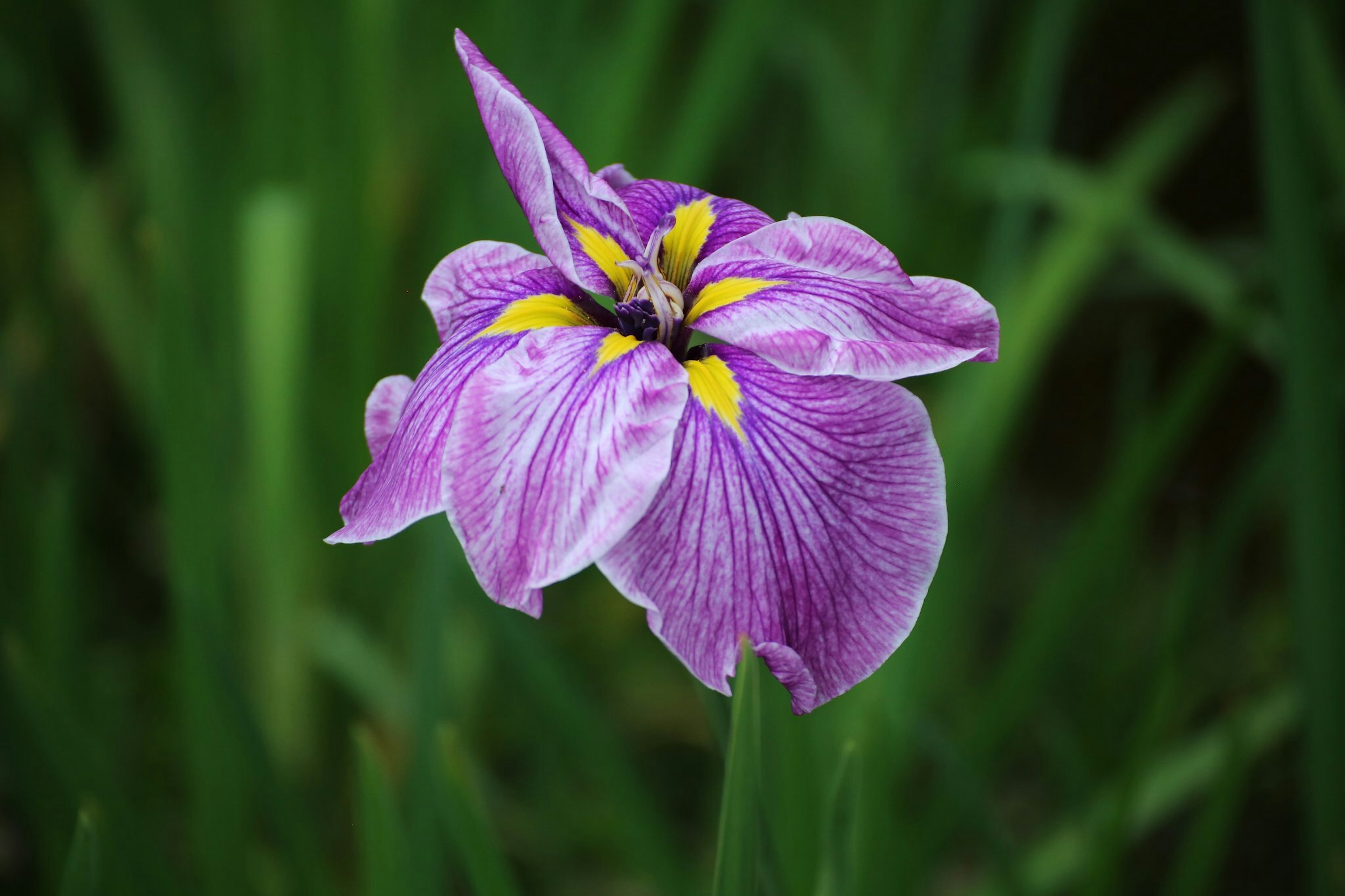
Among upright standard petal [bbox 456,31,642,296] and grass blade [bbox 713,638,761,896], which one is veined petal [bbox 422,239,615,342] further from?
grass blade [bbox 713,638,761,896]

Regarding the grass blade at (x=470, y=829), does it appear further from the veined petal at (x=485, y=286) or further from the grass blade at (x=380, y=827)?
the veined petal at (x=485, y=286)

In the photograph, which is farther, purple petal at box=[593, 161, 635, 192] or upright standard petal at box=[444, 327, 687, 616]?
purple petal at box=[593, 161, 635, 192]

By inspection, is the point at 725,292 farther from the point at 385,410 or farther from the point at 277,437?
the point at 277,437

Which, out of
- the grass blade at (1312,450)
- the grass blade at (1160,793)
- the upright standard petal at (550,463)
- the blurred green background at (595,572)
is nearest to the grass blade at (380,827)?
the blurred green background at (595,572)

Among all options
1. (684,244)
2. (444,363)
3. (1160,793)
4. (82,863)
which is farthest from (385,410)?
(1160,793)

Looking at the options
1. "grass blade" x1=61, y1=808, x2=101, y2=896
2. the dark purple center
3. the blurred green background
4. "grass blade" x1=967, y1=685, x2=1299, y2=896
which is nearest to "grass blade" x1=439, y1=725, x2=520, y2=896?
the blurred green background

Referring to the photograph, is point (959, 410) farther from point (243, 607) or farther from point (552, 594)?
point (243, 607)
